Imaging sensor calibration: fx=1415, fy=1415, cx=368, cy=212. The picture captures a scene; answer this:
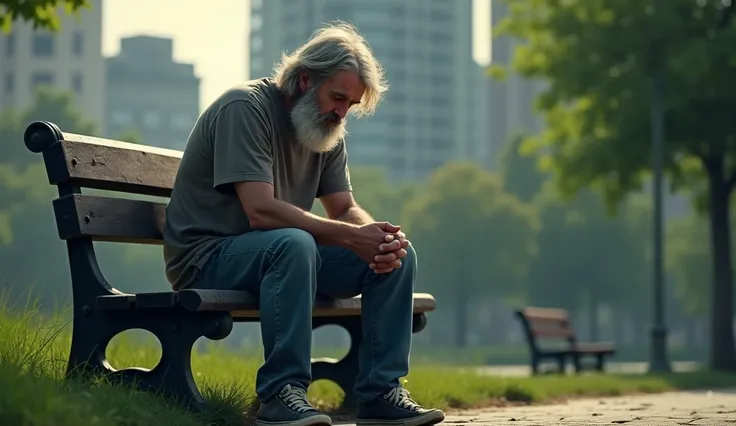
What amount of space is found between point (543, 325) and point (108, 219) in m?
12.8

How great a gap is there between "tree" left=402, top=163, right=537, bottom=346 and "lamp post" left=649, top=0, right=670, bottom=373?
43334 millimetres

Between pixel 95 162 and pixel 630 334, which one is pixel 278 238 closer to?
pixel 95 162

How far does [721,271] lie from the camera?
69.7 ft

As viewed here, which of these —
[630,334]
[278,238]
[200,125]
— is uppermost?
[200,125]

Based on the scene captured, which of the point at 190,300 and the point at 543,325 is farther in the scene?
the point at 543,325

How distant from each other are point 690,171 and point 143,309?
59.4 feet

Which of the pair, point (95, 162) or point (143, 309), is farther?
point (95, 162)

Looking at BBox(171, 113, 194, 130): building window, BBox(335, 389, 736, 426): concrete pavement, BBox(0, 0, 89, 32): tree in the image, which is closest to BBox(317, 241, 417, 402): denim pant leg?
BBox(335, 389, 736, 426): concrete pavement

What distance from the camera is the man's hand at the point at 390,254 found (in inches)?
209

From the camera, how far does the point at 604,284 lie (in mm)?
61500

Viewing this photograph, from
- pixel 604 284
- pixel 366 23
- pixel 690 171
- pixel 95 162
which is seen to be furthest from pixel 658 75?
pixel 366 23

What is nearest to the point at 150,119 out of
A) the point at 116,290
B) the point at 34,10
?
the point at 34,10

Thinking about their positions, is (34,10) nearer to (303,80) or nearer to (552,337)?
(303,80)

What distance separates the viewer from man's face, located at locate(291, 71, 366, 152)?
5512 mm
